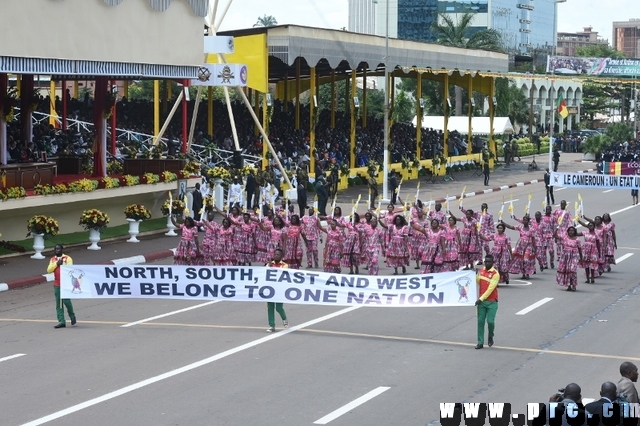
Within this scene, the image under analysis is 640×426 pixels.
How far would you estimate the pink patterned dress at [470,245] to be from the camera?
25.5 meters

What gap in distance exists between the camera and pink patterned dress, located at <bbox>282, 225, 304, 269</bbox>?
83.2 ft

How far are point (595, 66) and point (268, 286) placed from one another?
9164 cm

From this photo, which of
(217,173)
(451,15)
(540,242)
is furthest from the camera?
(451,15)

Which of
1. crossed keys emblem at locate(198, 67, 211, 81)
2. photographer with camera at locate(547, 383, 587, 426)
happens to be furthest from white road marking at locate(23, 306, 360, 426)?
crossed keys emblem at locate(198, 67, 211, 81)

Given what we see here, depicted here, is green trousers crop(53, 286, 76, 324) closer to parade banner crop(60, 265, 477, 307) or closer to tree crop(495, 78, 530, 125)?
parade banner crop(60, 265, 477, 307)

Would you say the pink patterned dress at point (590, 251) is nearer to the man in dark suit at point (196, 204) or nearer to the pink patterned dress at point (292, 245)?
the pink patterned dress at point (292, 245)

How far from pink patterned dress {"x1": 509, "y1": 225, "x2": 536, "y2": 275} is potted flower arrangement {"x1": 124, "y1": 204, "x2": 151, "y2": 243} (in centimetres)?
1139

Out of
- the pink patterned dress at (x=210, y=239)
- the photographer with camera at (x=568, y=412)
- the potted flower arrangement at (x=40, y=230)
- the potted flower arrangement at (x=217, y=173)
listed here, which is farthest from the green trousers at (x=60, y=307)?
the potted flower arrangement at (x=217, y=173)

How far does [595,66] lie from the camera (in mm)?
106125

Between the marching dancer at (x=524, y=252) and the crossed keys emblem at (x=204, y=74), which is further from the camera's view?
the crossed keys emblem at (x=204, y=74)

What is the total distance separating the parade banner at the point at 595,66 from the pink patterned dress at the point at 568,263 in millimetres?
81418

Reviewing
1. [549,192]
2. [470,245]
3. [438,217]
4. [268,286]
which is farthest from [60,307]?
[549,192]

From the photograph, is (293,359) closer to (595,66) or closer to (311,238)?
(311,238)

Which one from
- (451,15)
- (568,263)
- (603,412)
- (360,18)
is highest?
(451,15)
